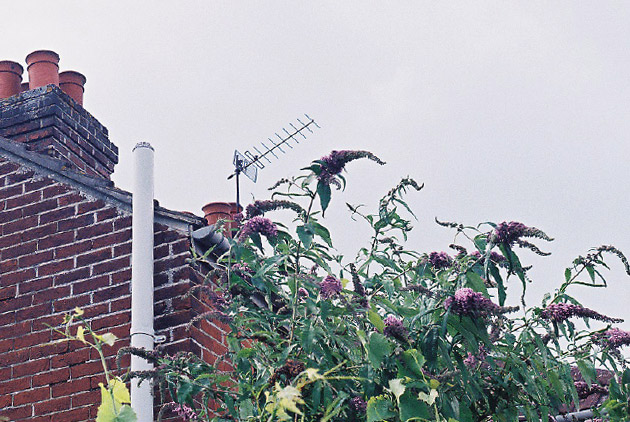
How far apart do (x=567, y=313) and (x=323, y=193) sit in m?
0.77

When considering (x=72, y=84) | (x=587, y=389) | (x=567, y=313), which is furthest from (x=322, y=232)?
(x=72, y=84)

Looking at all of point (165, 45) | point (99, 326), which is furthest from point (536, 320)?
point (165, 45)

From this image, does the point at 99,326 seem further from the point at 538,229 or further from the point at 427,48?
the point at 427,48

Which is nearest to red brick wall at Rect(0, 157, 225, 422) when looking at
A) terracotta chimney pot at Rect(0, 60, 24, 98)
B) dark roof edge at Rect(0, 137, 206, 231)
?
dark roof edge at Rect(0, 137, 206, 231)

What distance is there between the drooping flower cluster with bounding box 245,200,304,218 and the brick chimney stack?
266 cm

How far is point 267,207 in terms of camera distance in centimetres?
276

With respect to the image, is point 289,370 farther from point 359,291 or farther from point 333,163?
point 333,163

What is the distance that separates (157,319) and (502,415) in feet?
7.09

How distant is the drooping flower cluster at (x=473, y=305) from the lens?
229 centimetres

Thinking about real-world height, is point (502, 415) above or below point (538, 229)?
below

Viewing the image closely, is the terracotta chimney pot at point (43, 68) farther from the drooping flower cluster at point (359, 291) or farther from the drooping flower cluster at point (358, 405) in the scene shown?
the drooping flower cluster at point (358, 405)

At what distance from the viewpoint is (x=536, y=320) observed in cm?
261

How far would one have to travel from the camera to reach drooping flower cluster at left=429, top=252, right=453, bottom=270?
288 centimetres

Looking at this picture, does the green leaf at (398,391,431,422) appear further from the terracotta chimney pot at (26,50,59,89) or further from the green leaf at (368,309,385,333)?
the terracotta chimney pot at (26,50,59,89)
